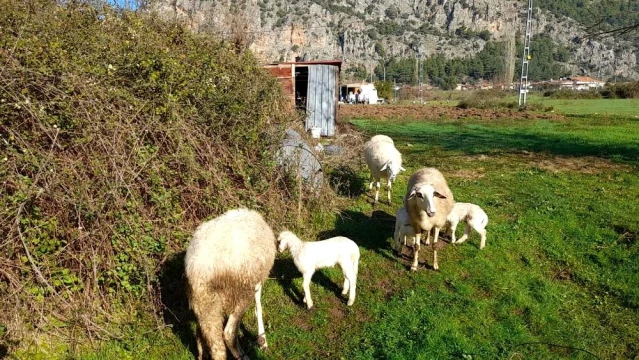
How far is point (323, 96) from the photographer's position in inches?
722

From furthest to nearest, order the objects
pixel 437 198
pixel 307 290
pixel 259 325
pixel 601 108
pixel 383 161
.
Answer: pixel 601 108, pixel 383 161, pixel 437 198, pixel 307 290, pixel 259 325

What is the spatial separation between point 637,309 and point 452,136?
16.3 m

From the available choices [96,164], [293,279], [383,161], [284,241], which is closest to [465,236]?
[383,161]

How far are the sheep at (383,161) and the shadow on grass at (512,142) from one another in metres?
7.50

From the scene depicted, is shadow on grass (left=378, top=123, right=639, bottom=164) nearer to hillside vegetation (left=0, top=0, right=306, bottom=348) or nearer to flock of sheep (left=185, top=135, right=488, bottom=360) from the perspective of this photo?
flock of sheep (left=185, top=135, right=488, bottom=360)

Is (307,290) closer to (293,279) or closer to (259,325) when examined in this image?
(293,279)

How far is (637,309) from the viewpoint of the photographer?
19.6ft

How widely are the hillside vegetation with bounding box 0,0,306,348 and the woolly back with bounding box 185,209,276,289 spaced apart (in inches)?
33.4

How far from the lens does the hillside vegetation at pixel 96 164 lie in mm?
4625

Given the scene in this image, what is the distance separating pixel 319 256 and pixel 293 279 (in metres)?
0.95

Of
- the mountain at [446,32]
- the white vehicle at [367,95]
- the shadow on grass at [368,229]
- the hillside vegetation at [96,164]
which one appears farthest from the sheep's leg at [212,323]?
the mountain at [446,32]

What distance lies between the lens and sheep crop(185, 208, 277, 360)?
4.45 meters

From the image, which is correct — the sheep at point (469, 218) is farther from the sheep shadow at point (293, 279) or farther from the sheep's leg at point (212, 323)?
the sheep's leg at point (212, 323)

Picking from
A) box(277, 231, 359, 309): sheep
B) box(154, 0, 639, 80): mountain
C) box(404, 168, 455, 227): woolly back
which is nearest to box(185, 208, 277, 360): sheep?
box(277, 231, 359, 309): sheep
